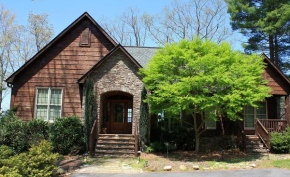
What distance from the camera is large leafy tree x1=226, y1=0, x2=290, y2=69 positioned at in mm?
22755

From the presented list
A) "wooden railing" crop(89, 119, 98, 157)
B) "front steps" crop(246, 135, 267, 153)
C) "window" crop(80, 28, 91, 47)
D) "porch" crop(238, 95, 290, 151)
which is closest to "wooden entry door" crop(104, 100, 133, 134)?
"wooden railing" crop(89, 119, 98, 157)

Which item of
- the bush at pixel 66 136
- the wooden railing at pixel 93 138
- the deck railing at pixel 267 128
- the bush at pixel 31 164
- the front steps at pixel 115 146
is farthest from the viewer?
the deck railing at pixel 267 128

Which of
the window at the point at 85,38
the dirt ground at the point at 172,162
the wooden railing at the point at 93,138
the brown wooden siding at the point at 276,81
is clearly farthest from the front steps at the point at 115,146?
the brown wooden siding at the point at 276,81

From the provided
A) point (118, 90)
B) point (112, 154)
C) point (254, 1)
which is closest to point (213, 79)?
point (118, 90)

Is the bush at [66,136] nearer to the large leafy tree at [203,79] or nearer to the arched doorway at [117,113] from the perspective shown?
the arched doorway at [117,113]

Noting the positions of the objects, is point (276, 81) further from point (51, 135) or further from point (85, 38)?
point (51, 135)

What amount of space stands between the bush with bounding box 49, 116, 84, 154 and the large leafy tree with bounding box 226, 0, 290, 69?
19.0m

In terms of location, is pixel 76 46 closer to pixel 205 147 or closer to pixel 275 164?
pixel 205 147

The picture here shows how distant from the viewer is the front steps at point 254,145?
43.3 feet

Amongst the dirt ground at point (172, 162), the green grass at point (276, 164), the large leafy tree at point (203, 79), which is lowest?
the dirt ground at point (172, 162)

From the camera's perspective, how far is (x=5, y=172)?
7.02m

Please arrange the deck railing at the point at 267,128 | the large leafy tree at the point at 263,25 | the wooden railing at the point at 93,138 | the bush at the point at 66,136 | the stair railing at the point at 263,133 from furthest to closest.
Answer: the large leafy tree at the point at 263,25, the deck railing at the point at 267,128, the stair railing at the point at 263,133, the bush at the point at 66,136, the wooden railing at the point at 93,138

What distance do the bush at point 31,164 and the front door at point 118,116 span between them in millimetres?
6346

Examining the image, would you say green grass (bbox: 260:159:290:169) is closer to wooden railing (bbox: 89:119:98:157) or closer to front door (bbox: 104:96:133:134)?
wooden railing (bbox: 89:119:98:157)
